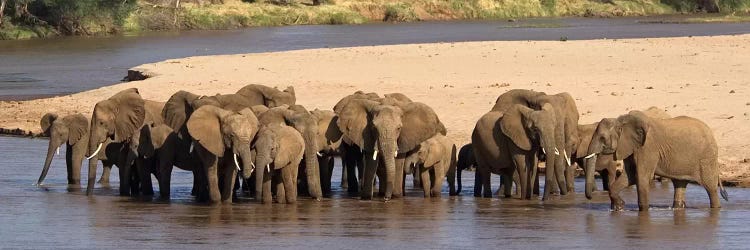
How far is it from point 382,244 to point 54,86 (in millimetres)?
23986

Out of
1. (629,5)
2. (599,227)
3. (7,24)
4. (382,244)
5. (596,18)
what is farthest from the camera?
(629,5)

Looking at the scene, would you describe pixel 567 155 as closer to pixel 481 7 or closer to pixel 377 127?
pixel 377 127

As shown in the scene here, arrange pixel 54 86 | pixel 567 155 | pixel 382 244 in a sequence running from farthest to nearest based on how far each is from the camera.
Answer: pixel 54 86, pixel 567 155, pixel 382 244

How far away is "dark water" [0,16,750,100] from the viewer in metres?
39.2

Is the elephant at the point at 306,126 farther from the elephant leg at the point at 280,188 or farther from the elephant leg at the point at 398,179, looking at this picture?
the elephant leg at the point at 398,179

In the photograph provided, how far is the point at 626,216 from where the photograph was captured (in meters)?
15.3

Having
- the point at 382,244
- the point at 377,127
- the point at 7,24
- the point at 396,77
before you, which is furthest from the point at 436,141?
the point at 7,24

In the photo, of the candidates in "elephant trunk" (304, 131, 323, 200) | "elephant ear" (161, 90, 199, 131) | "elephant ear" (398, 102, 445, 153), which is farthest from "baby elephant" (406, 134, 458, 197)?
"elephant ear" (161, 90, 199, 131)

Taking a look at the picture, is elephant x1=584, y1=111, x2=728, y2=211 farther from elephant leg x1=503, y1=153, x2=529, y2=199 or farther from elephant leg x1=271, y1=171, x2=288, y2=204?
elephant leg x1=271, y1=171, x2=288, y2=204

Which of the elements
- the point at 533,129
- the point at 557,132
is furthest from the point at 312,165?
the point at 557,132

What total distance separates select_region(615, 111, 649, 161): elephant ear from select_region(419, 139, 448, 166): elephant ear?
2729mm

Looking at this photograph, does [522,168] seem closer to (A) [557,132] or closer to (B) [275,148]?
(A) [557,132]

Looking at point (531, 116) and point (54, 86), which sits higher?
point (531, 116)

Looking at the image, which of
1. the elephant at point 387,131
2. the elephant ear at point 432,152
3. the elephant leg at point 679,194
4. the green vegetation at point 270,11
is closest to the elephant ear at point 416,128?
the elephant at point 387,131
